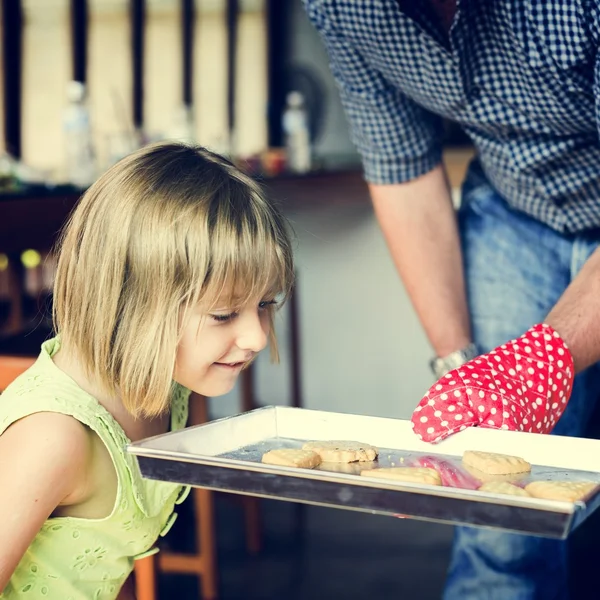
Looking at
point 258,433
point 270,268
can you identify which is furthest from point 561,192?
point 258,433

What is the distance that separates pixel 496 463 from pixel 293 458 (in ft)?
0.70

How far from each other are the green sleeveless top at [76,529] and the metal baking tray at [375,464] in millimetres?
154

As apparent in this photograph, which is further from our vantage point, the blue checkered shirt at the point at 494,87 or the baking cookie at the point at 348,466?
the blue checkered shirt at the point at 494,87

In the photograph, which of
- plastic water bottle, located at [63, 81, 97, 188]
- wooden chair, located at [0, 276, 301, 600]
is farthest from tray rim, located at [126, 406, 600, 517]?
plastic water bottle, located at [63, 81, 97, 188]

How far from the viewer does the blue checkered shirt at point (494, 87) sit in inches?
50.8

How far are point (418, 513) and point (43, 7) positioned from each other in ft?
13.1

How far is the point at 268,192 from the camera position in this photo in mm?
1519

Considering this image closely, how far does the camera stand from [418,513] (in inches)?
34.1

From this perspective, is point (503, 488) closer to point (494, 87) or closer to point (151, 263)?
point (151, 263)

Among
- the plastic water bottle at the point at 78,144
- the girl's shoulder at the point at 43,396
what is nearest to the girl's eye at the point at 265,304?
the girl's shoulder at the point at 43,396

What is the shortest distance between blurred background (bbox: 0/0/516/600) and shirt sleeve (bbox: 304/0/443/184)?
206 millimetres

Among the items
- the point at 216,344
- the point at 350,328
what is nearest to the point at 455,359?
the point at 216,344

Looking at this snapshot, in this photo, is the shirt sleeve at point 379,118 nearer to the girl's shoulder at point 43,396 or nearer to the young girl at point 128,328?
the young girl at point 128,328

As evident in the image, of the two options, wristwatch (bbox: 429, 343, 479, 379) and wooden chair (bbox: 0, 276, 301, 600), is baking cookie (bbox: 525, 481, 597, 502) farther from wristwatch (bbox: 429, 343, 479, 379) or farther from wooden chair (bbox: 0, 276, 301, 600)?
wooden chair (bbox: 0, 276, 301, 600)
